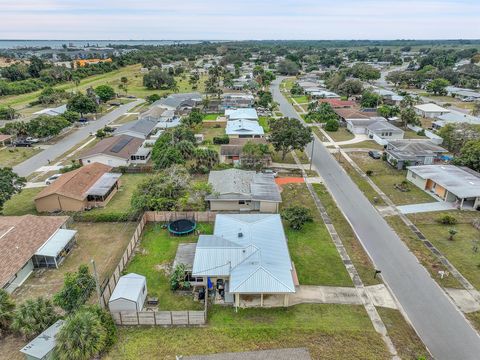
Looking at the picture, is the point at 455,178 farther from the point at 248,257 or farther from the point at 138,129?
the point at 138,129

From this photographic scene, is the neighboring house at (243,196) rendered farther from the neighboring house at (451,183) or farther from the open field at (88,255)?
the neighboring house at (451,183)

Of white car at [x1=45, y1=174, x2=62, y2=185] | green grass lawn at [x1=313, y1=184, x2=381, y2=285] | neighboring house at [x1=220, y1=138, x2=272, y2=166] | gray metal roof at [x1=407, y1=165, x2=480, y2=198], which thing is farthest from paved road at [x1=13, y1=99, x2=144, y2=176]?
gray metal roof at [x1=407, y1=165, x2=480, y2=198]

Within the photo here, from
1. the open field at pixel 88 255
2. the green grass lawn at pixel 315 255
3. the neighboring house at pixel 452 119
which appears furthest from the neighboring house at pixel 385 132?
the open field at pixel 88 255

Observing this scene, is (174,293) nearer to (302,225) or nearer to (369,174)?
(302,225)

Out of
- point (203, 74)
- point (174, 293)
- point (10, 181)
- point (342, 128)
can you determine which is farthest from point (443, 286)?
point (203, 74)

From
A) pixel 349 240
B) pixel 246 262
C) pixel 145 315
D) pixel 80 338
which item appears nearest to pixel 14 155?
pixel 145 315

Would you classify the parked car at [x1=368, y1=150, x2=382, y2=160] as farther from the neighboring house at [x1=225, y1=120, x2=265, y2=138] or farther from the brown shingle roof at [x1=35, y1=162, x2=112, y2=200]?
the brown shingle roof at [x1=35, y1=162, x2=112, y2=200]
